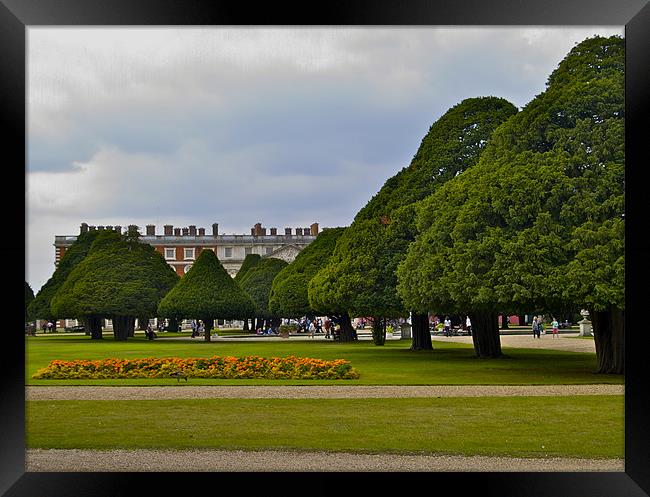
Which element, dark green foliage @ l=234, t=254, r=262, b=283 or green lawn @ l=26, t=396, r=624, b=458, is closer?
green lawn @ l=26, t=396, r=624, b=458

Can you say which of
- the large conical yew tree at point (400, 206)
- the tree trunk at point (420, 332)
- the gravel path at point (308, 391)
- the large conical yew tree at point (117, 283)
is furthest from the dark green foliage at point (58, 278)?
the gravel path at point (308, 391)

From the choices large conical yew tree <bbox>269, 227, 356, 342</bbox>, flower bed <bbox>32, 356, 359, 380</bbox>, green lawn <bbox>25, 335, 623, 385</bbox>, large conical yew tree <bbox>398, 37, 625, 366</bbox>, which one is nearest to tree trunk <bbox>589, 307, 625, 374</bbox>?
large conical yew tree <bbox>398, 37, 625, 366</bbox>

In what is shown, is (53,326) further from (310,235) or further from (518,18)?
(518,18)

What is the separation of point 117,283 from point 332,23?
34.8m

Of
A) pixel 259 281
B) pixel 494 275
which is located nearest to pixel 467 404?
pixel 494 275

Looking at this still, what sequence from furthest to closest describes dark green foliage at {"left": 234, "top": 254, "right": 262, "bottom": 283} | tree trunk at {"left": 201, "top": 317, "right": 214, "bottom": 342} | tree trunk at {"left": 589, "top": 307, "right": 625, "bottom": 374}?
dark green foliage at {"left": 234, "top": 254, "right": 262, "bottom": 283}
tree trunk at {"left": 201, "top": 317, "right": 214, "bottom": 342}
tree trunk at {"left": 589, "top": 307, "right": 625, "bottom": 374}

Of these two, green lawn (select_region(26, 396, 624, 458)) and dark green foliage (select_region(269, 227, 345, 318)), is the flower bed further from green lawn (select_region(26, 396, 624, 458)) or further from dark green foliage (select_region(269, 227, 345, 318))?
dark green foliage (select_region(269, 227, 345, 318))

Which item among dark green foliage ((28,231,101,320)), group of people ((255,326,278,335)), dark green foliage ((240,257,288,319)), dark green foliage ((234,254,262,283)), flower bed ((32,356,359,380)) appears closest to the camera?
flower bed ((32,356,359,380))

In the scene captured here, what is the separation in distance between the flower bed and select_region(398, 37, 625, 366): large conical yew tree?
3.43 m

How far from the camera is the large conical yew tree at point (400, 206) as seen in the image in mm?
27109

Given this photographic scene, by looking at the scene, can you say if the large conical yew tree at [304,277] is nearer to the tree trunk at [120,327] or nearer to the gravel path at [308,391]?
the tree trunk at [120,327]

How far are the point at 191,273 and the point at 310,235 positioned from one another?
2843 cm

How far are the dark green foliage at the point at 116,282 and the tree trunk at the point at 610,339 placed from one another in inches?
1015

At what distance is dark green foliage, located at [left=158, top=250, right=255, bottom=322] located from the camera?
38.4m
